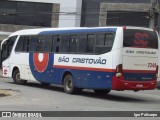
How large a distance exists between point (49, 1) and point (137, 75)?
1260 inches

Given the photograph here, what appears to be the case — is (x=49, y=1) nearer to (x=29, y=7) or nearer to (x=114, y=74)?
(x=29, y=7)

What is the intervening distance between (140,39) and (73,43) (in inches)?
136

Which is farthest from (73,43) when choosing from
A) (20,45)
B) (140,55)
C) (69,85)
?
(20,45)

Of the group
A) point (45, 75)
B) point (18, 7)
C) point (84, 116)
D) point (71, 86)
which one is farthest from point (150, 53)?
point (18, 7)

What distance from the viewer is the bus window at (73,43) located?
853 inches

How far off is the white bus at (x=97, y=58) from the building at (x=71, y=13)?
23.3 meters

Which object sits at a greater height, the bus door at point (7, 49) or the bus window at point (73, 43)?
the bus window at point (73, 43)

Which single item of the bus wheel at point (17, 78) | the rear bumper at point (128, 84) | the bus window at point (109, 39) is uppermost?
the bus window at point (109, 39)

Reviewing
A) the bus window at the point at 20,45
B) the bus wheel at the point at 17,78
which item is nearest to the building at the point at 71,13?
the bus wheel at the point at 17,78

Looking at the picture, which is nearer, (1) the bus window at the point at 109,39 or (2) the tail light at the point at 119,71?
(2) the tail light at the point at 119,71

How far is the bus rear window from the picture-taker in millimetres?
19500

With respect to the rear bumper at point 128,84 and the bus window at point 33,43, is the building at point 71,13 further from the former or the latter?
the rear bumper at point 128,84

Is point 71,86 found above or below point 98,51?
below

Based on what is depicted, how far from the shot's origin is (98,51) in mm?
20219
